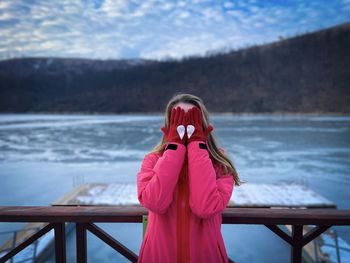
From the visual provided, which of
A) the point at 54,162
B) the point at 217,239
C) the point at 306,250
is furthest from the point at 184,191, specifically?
the point at 54,162

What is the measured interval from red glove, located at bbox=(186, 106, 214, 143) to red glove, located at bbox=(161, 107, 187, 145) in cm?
2

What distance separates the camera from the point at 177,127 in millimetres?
1161

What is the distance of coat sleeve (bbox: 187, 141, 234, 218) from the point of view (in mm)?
1012

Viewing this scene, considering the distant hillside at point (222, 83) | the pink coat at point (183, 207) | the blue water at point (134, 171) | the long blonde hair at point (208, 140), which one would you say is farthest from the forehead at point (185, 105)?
the distant hillside at point (222, 83)

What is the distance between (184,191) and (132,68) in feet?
268

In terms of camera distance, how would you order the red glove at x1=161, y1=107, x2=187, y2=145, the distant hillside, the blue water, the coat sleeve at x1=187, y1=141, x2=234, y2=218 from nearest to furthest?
1. the coat sleeve at x1=187, y1=141, x2=234, y2=218
2. the red glove at x1=161, y1=107, x2=187, y2=145
3. the blue water
4. the distant hillside

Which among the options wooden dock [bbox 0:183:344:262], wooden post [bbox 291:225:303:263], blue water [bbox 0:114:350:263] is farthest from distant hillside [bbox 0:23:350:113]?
wooden post [bbox 291:225:303:263]

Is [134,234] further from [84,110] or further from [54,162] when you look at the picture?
[84,110]

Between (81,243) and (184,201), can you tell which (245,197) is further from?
(184,201)

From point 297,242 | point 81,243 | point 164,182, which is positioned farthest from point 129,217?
point 297,242

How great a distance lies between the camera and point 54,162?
11812 millimetres

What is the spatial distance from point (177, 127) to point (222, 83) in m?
68.0

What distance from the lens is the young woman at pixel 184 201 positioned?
1029 mm

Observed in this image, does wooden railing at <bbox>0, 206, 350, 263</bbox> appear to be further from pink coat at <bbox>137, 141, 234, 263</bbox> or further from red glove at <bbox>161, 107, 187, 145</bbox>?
red glove at <bbox>161, 107, 187, 145</bbox>
